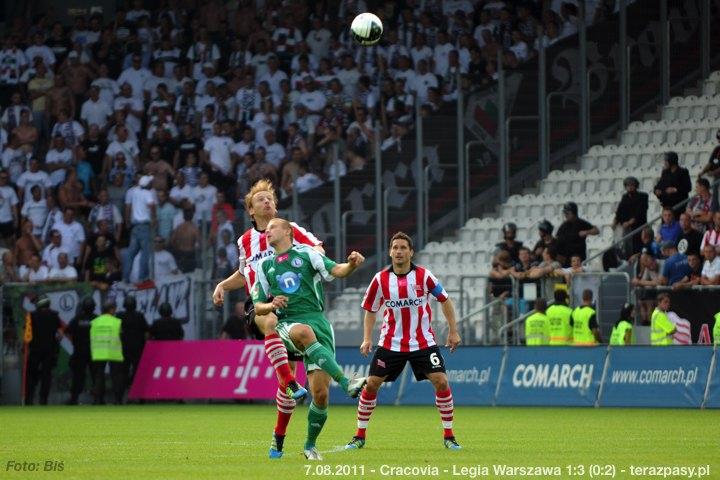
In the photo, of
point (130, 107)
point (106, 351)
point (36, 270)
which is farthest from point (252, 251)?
point (130, 107)

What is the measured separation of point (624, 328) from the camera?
84.4 ft

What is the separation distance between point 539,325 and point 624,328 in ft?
5.07

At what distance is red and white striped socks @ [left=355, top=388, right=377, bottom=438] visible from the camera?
15742 mm

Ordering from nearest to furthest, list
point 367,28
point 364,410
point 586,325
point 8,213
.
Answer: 1. point 364,410
2. point 367,28
3. point 586,325
4. point 8,213

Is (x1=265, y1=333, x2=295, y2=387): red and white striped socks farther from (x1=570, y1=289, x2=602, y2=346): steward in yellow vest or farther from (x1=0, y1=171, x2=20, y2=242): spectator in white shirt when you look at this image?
(x1=0, y1=171, x2=20, y2=242): spectator in white shirt

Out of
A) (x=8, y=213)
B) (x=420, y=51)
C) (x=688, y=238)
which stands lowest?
(x=688, y=238)

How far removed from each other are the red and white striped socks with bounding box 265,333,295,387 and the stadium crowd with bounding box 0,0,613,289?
631 inches

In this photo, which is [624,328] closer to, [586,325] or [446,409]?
[586,325]

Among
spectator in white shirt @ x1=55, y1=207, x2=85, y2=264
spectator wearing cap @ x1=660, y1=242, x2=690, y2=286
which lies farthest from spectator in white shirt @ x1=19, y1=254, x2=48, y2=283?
spectator wearing cap @ x1=660, y1=242, x2=690, y2=286

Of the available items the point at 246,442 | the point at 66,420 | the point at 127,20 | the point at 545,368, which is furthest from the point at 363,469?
the point at 127,20

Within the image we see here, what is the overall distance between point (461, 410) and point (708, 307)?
414 centimetres

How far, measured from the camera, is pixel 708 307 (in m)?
25.0

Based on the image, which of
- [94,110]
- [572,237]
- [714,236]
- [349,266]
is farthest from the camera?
[94,110]

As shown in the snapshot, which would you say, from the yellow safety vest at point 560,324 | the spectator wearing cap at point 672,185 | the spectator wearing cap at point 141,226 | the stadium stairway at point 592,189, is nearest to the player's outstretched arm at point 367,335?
A: the yellow safety vest at point 560,324
